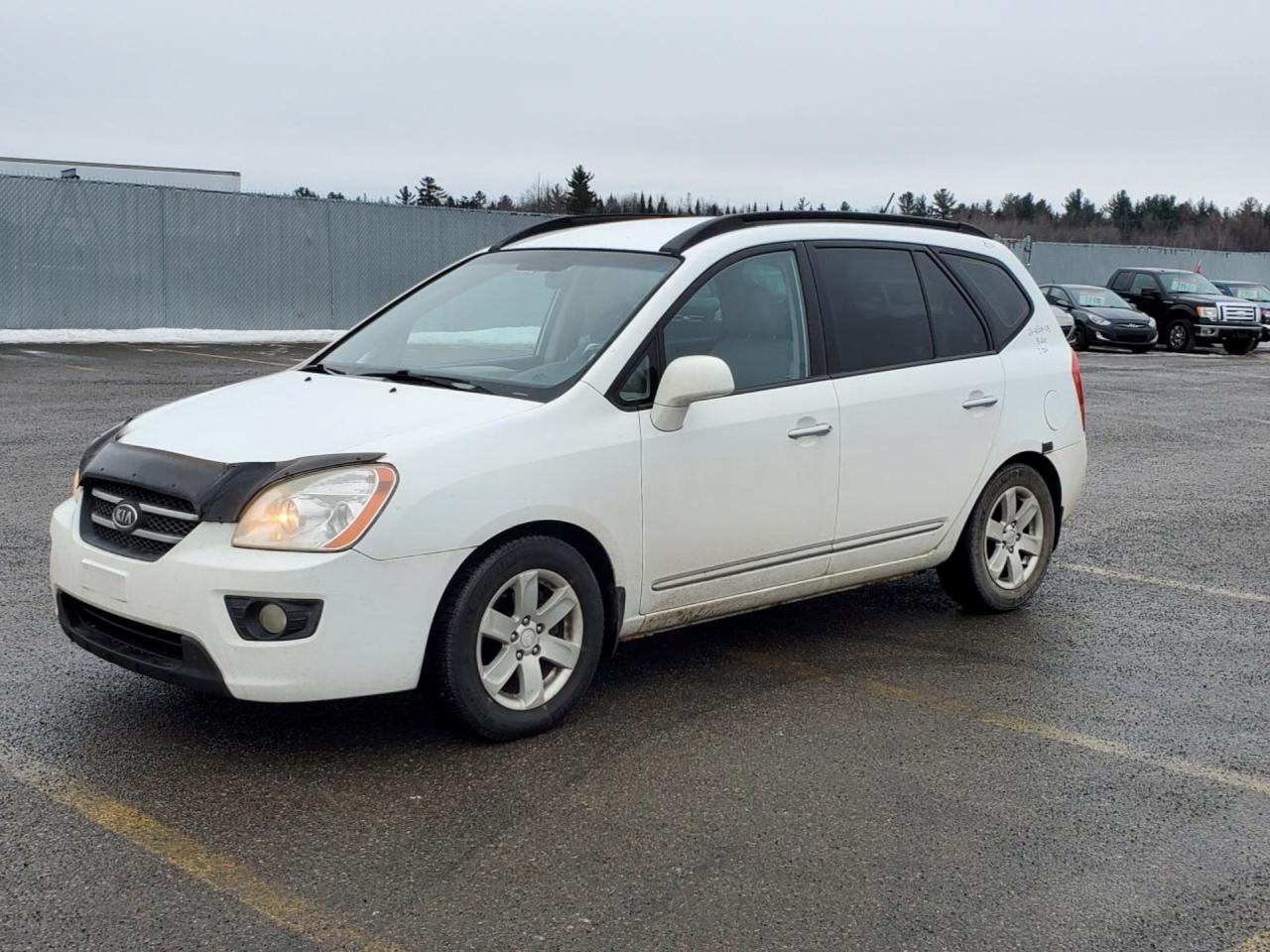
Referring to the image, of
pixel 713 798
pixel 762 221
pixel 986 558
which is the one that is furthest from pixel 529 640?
pixel 986 558

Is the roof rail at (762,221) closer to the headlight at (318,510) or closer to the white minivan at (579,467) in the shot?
the white minivan at (579,467)

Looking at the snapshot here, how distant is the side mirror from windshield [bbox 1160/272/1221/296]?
94.2 ft

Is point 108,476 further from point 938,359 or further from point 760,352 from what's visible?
point 938,359

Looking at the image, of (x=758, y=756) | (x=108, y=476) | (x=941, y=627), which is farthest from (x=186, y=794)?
(x=941, y=627)

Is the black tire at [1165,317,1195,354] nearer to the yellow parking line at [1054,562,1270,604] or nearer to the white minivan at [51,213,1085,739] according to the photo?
the yellow parking line at [1054,562,1270,604]

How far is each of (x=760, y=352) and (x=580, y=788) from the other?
1.95 meters

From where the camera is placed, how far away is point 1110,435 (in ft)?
45.9

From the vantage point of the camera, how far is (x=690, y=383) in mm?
4754

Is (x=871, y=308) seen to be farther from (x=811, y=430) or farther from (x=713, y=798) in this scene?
(x=713, y=798)

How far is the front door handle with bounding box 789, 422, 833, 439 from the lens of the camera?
17.4ft

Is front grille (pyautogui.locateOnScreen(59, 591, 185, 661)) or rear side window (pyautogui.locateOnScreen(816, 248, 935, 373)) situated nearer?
front grille (pyautogui.locateOnScreen(59, 591, 185, 661))

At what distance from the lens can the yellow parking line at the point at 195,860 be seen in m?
3.32

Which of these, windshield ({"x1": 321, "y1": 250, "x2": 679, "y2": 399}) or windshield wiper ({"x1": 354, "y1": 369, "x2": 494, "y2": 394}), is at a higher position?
windshield ({"x1": 321, "y1": 250, "x2": 679, "y2": 399})

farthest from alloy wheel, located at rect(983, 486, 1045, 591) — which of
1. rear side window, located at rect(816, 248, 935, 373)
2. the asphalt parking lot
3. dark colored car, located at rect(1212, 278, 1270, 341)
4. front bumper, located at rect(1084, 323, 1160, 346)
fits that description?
dark colored car, located at rect(1212, 278, 1270, 341)
